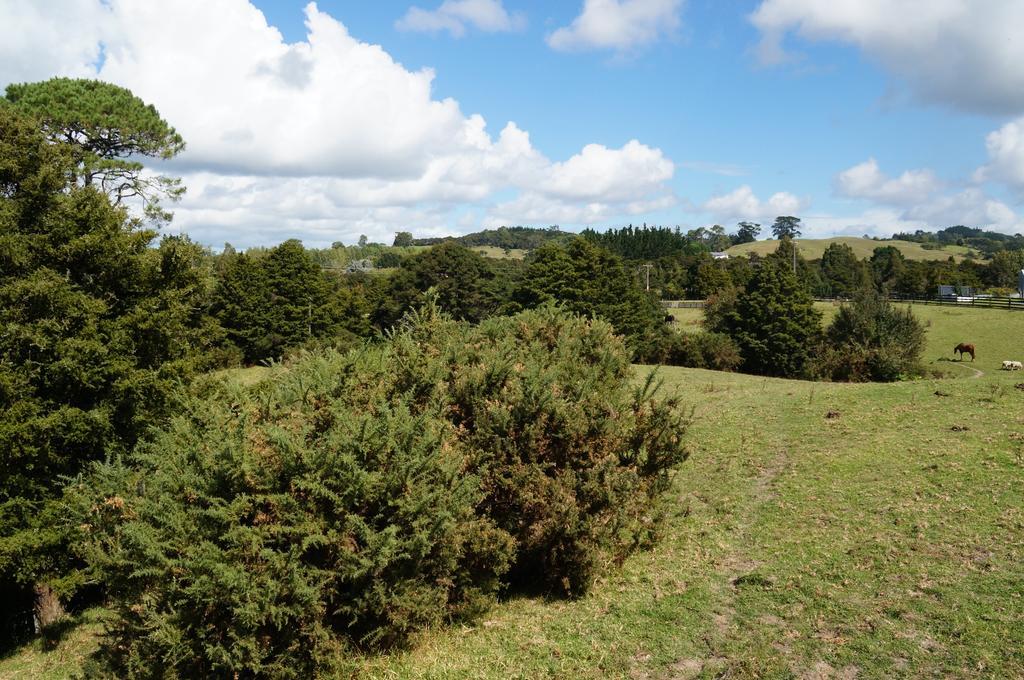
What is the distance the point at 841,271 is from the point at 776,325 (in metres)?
72.0

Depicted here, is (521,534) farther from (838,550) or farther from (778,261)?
(778,261)

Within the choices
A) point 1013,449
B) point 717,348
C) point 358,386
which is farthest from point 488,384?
point 717,348

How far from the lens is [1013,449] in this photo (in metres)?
14.6


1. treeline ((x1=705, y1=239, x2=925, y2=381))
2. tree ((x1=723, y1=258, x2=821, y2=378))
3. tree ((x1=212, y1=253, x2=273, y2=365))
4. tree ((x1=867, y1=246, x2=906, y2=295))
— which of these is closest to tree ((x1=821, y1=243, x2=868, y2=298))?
tree ((x1=867, y1=246, x2=906, y2=295))

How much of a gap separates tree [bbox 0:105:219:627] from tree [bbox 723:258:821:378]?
145ft

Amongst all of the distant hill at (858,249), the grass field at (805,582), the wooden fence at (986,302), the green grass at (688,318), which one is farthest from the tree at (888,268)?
the grass field at (805,582)

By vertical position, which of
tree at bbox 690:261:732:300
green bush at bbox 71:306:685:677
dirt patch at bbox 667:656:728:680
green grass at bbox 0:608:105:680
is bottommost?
green grass at bbox 0:608:105:680

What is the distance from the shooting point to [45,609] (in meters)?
15.1

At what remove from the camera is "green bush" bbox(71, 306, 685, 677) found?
24.3ft

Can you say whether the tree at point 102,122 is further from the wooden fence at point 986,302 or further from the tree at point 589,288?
the wooden fence at point 986,302

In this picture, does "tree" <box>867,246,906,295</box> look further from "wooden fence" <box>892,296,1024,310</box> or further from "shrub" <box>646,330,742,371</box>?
"shrub" <box>646,330,742,371</box>

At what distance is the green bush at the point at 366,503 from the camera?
7.39 m

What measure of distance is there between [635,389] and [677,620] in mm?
4274

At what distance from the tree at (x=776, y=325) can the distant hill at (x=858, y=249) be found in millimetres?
106246
